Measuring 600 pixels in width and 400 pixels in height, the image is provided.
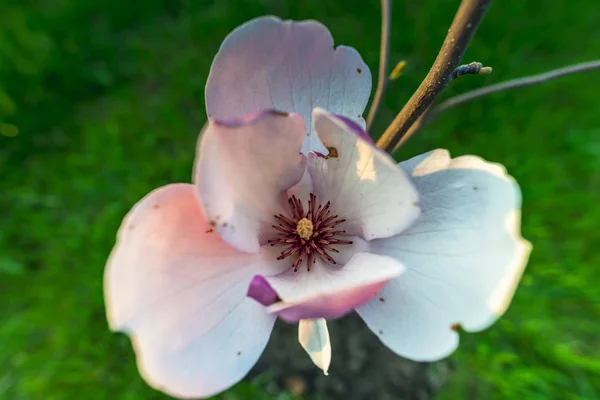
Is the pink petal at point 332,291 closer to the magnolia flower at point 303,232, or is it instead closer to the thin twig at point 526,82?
the magnolia flower at point 303,232

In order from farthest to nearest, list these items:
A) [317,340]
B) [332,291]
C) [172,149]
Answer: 1. [172,149]
2. [317,340]
3. [332,291]

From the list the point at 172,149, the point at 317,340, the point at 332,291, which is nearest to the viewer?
the point at 332,291

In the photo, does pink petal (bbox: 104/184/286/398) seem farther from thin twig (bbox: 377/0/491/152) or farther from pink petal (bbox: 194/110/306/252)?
thin twig (bbox: 377/0/491/152)

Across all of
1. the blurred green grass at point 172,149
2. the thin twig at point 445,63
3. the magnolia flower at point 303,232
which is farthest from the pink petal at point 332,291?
the blurred green grass at point 172,149

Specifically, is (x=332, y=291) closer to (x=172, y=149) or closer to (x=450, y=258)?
(x=450, y=258)

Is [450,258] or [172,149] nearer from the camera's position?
[450,258]

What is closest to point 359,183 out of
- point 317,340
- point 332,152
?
point 332,152

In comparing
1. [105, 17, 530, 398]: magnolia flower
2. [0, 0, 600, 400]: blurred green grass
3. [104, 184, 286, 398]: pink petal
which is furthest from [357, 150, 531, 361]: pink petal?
[0, 0, 600, 400]: blurred green grass

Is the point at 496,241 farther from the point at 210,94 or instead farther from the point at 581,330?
the point at 581,330
